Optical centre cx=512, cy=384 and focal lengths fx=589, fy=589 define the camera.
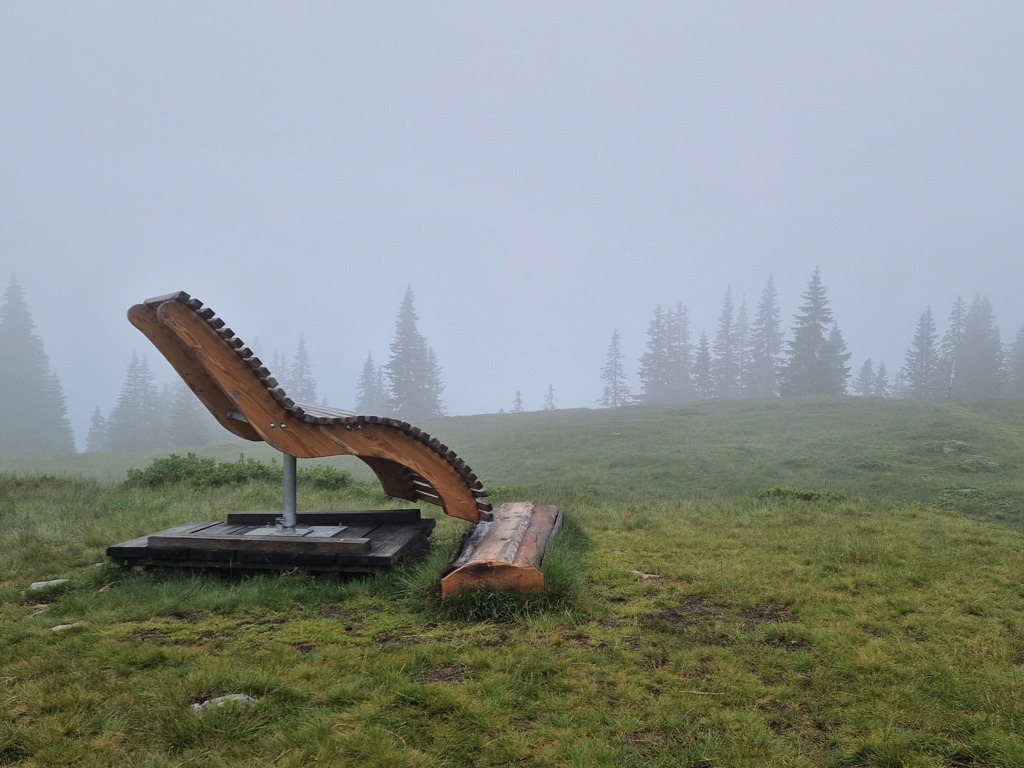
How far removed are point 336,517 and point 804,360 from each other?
55.2 meters

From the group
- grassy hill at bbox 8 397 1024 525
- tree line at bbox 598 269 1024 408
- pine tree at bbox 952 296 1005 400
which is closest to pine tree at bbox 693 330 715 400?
tree line at bbox 598 269 1024 408

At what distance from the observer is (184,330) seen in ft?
15.6

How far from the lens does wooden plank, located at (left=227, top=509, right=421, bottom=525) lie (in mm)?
6465

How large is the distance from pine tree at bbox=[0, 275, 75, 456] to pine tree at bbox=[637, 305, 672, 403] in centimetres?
6138

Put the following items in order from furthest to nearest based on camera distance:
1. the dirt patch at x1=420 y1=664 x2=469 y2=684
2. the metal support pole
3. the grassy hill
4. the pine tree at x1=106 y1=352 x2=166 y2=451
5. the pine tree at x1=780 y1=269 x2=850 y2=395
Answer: the pine tree at x1=106 y1=352 x2=166 y2=451, the pine tree at x1=780 y1=269 x2=850 y2=395, the grassy hill, the metal support pole, the dirt patch at x1=420 y1=664 x2=469 y2=684

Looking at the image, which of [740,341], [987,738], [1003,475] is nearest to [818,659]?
→ [987,738]

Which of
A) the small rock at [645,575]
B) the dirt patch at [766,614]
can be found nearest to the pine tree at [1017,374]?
the small rock at [645,575]

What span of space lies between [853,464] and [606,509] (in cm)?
1065

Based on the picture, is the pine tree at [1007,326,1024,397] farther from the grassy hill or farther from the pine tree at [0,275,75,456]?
the pine tree at [0,275,75,456]

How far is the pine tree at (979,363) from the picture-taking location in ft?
190

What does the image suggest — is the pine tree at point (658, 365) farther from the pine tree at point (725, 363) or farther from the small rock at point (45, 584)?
the small rock at point (45, 584)

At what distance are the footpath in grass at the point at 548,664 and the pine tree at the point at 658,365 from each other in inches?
2474

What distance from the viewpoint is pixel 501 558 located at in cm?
466

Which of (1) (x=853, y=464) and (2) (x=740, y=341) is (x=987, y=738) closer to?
(1) (x=853, y=464)
